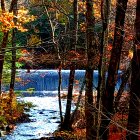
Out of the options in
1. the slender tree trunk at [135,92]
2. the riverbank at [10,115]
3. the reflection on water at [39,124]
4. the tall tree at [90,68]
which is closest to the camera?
the slender tree trunk at [135,92]

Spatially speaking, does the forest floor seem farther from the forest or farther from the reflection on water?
the reflection on water

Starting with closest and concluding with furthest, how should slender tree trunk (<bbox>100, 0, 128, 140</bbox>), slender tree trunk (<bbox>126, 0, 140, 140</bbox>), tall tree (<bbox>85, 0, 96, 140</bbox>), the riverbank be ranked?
slender tree trunk (<bbox>126, 0, 140, 140</bbox>)
tall tree (<bbox>85, 0, 96, 140</bbox>)
slender tree trunk (<bbox>100, 0, 128, 140</bbox>)
the riverbank

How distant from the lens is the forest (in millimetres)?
9211

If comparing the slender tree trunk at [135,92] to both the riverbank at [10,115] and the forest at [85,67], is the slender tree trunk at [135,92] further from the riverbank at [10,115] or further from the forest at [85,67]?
the riverbank at [10,115]

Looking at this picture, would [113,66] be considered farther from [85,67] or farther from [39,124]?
[39,124]

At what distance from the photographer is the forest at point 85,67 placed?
9211 millimetres

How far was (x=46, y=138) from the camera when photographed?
1639 centimetres

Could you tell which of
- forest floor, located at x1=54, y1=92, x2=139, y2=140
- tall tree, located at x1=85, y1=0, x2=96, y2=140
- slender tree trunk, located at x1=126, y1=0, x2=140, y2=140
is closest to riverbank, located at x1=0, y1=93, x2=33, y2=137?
forest floor, located at x1=54, y1=92, x2=139, y2=140

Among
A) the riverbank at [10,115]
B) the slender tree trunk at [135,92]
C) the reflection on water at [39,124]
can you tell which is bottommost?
the reflection on water at [39,124]

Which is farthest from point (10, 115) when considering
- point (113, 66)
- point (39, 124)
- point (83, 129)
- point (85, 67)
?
point (113, 66)

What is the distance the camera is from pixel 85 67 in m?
11.4

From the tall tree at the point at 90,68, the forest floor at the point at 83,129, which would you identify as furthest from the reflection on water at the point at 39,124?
the tall tree at the point at 90,68

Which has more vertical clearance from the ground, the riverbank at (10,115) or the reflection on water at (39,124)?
the riverbank at (10,115)

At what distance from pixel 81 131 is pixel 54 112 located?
9.92 m
